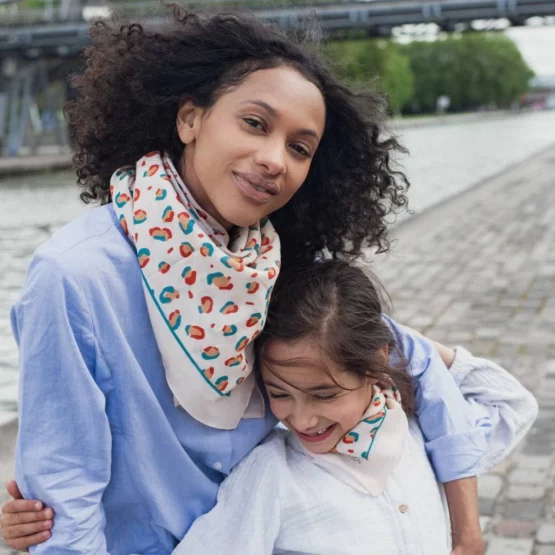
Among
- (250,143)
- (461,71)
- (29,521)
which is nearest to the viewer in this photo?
(29,521)

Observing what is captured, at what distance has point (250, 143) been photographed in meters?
2.06

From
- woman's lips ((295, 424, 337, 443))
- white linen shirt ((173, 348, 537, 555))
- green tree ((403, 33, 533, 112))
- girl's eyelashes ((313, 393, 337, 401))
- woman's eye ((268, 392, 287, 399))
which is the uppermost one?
woman's eye ((268, 392, 287, 399))

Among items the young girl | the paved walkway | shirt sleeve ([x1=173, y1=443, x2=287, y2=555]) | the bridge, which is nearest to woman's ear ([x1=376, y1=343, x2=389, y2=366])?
the young girl

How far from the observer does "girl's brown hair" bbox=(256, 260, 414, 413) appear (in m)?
2.17

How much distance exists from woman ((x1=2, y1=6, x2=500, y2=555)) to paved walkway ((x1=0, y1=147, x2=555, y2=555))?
1.18 meters

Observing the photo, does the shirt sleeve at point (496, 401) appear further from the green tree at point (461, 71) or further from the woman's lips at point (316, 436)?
the green tree at point (461, 71)

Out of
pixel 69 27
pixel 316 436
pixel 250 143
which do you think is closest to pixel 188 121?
pixel 250 143

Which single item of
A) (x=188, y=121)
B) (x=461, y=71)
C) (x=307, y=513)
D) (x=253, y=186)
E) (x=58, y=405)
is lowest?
(x=461, y=71)

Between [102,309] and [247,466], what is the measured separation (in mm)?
506

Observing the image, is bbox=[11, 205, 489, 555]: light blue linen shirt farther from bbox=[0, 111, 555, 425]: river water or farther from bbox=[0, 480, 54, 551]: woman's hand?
bbox=[0, 111, 555, 425]: river water

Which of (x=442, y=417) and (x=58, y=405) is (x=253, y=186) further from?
(x=442, y=417)

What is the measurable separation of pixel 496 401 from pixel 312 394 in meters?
0.67

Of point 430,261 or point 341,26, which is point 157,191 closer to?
point 430,261

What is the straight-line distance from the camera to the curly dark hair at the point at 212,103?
2.15 m
